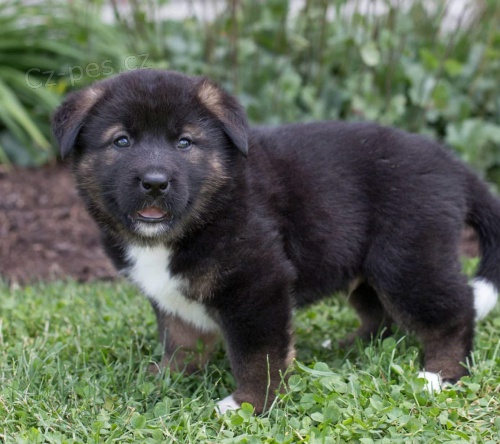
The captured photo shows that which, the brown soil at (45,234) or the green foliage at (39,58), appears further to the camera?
the green foliage at (39,58)

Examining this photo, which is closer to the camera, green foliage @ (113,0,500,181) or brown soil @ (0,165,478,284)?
brown soil @ (0,165,478,284)

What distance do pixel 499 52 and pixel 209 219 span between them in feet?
13.6

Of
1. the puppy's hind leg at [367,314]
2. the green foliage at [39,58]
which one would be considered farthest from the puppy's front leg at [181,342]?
the green foliage at [39,58]

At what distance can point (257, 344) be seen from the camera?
3.34 metres

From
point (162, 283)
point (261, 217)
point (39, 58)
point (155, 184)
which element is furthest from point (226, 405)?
point (39, 58)

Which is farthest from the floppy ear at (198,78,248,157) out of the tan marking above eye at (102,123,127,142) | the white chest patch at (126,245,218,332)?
the white chest patch at (126,245,218,332)

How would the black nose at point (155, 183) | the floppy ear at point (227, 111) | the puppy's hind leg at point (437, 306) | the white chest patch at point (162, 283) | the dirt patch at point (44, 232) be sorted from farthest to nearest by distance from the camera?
the dirt patch at point (44, 232)
the puppy's hind leg at point (437, 306)
the white chest patch at point (162, 283)
the floppy ear at point (227, 111)
the black nose at point (155, 183)

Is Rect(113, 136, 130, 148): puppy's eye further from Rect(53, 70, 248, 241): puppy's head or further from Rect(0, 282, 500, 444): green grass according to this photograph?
Rect(0, 282, 500, 444): green grass

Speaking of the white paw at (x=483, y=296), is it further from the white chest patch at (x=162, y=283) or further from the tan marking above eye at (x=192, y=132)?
the tan marking above eye at (x=192, y=132)

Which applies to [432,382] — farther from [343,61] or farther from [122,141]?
[343,61]

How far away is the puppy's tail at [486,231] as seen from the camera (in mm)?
3848

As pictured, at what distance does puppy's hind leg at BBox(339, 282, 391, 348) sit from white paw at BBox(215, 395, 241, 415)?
3.17 ft

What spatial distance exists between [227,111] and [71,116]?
0.68 meters

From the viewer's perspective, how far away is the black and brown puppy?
3.31 m
